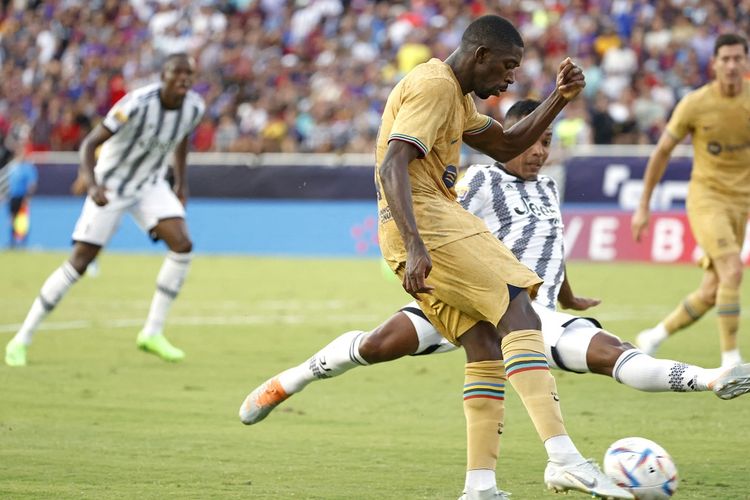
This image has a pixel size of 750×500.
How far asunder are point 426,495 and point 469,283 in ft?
3.44

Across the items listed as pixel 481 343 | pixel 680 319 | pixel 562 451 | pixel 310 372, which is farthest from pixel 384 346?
pixel 680 319

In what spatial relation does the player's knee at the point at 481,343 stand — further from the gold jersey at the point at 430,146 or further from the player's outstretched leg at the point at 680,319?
the player's outstretched leg at the point at 680,319

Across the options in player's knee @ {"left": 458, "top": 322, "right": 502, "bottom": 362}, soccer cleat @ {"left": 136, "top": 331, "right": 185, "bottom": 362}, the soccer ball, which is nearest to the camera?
the soccer ball

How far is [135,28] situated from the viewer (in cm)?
3136

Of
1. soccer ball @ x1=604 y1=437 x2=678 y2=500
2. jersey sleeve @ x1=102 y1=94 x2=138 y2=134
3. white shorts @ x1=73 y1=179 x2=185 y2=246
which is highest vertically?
soccer ball @ x1=604 y1=437 x2=678 y2=500

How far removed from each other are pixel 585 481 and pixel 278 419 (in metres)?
3.48

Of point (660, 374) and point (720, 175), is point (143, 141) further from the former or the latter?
point (660, 374)

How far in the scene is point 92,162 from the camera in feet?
34.2

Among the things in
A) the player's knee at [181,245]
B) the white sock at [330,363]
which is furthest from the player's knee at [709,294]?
the white sock at [330,363]

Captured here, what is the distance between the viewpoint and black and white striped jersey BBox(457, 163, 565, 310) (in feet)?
22.4

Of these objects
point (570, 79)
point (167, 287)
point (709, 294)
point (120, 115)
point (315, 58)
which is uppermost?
point (570, 79)

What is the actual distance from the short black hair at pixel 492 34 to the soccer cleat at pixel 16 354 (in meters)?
6.13

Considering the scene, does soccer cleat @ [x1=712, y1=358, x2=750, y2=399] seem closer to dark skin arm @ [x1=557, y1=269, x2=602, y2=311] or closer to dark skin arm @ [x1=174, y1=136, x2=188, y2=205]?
dark skin arm @ [x1=557, y1=269, x2=602, y2=311]

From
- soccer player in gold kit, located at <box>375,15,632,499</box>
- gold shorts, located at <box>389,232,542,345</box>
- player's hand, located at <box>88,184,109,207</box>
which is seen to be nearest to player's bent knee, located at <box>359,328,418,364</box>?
soccer player in gold kit, located at <box>375,15,632,499</box>
